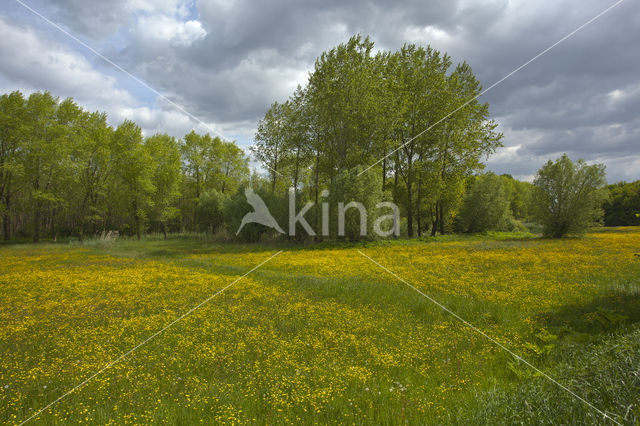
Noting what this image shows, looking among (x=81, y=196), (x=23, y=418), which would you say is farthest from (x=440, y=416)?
(x=81, y=196)

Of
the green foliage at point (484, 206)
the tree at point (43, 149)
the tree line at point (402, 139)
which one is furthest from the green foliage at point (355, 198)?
the tree at point (43, 149)

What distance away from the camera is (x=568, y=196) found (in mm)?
29188

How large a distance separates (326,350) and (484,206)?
42.1 meters

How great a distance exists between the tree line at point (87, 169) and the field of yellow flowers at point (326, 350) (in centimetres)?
2901

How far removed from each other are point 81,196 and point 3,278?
42.0 meters

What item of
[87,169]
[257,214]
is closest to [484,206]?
[257,214]

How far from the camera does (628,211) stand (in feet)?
167

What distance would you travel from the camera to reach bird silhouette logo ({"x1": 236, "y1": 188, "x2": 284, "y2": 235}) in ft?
110

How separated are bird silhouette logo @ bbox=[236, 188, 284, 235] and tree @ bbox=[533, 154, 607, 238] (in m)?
29.0

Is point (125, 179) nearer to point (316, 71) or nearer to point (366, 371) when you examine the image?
point (316, 71)

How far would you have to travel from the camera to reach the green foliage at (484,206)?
41.2m

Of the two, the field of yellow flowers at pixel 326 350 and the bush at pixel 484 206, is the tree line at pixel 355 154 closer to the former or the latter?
the bush at pixel 484 206

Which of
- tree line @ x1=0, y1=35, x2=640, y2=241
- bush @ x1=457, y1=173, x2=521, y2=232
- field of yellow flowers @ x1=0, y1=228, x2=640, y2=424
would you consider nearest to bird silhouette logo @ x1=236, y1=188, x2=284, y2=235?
tree line @ x1=0, y1=35, x2=640, y2=241

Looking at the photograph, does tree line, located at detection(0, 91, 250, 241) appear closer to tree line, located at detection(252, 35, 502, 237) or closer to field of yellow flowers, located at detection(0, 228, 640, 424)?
tree line, located at detection(252, 35, 502, 237)
